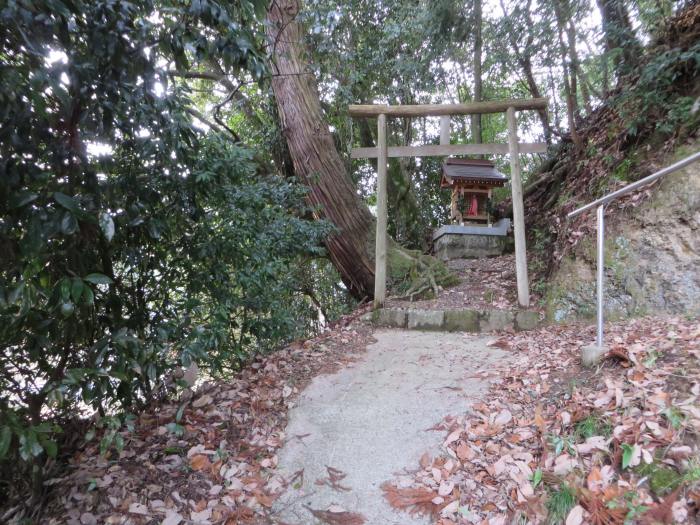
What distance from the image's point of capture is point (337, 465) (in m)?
2.63

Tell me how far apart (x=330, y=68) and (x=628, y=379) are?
5436mm

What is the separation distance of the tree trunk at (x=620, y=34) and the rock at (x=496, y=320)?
3113 mm

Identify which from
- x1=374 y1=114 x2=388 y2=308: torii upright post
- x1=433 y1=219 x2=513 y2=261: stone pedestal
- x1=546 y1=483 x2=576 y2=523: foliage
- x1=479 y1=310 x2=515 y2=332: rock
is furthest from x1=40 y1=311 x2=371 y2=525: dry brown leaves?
x1=433 y1=219 x2=513 y2=261: stone pedestal

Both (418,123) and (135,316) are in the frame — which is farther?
(418,123)

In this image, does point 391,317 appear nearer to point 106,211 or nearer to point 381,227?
point 381,227

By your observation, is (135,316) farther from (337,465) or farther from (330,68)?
(330,68)

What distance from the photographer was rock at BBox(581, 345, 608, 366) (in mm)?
2908

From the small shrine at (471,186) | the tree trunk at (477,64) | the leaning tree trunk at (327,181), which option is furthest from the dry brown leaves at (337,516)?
the tree trunk at (477,64)

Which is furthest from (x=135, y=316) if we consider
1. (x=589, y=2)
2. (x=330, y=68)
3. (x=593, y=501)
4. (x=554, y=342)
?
(x=589, y=2)

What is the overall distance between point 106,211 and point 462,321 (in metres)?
4.06

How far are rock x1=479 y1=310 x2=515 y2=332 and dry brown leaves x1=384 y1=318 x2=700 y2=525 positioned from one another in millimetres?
1825

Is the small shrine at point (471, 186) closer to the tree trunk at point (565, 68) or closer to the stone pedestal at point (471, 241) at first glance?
the stone pedestal at point (471, 241)

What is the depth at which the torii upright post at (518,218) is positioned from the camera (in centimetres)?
510

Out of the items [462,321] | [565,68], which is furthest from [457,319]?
[565,68]
